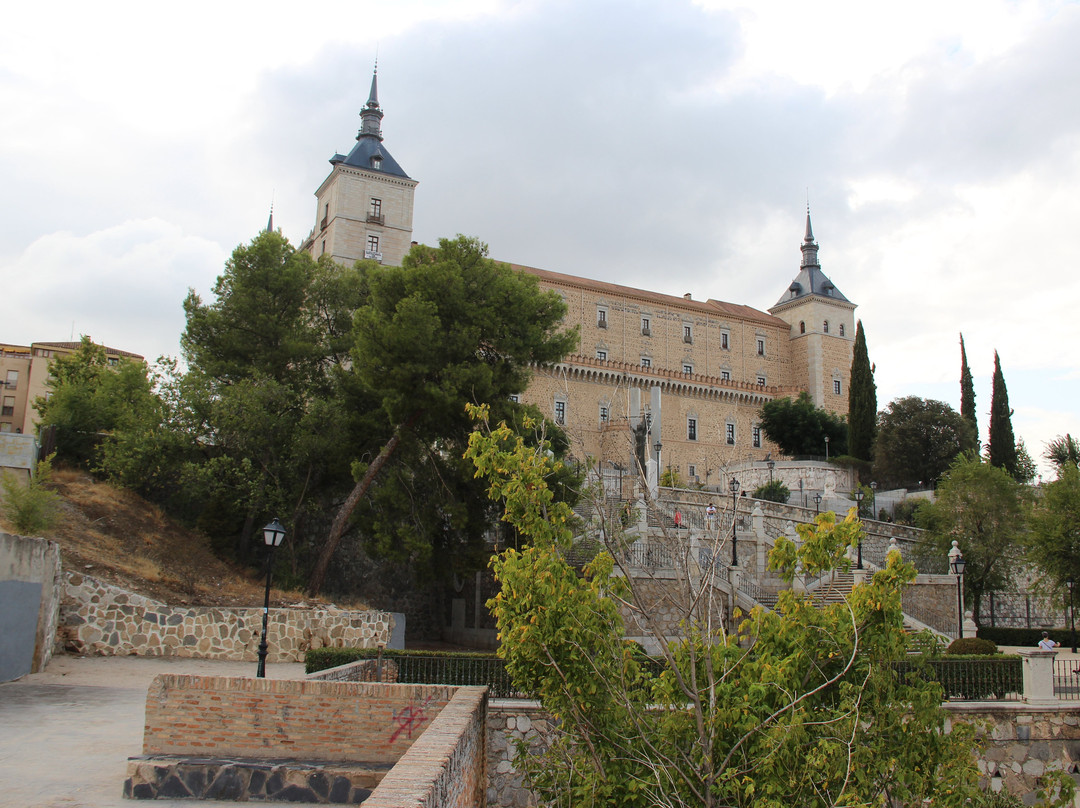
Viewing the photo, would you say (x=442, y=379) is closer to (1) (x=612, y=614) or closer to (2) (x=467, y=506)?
(2) (x=467, y=506)

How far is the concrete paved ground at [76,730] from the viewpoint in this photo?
6.74 meters

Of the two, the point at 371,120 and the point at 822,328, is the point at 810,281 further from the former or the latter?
the point at 371,120

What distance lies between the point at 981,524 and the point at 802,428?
29.9 meters

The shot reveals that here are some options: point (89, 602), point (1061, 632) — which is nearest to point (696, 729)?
point (89, 602)

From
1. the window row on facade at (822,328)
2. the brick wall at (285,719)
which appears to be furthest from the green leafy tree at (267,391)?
the window row on facade at (822,328)

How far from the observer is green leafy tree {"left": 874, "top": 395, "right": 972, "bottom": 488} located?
44812 millimetres

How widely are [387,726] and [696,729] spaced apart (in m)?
2.93

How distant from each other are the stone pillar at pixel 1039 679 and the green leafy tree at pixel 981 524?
46.7ft

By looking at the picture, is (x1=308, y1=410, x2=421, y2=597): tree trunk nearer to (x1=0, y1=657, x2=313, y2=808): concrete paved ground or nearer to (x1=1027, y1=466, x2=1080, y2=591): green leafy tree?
(x1=0, y1=657, x2=313, y2=808): concrete paved ground

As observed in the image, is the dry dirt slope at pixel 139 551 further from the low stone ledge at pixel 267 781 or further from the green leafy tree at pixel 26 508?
the low stone ledge at pixel 267 781

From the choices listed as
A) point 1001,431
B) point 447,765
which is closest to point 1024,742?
point 447,765

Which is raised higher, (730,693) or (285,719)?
(730,693)

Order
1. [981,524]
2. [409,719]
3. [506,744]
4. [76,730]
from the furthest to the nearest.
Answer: [981,524] → [506,744] → [76,730] → [409,719]

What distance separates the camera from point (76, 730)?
8805 mm
